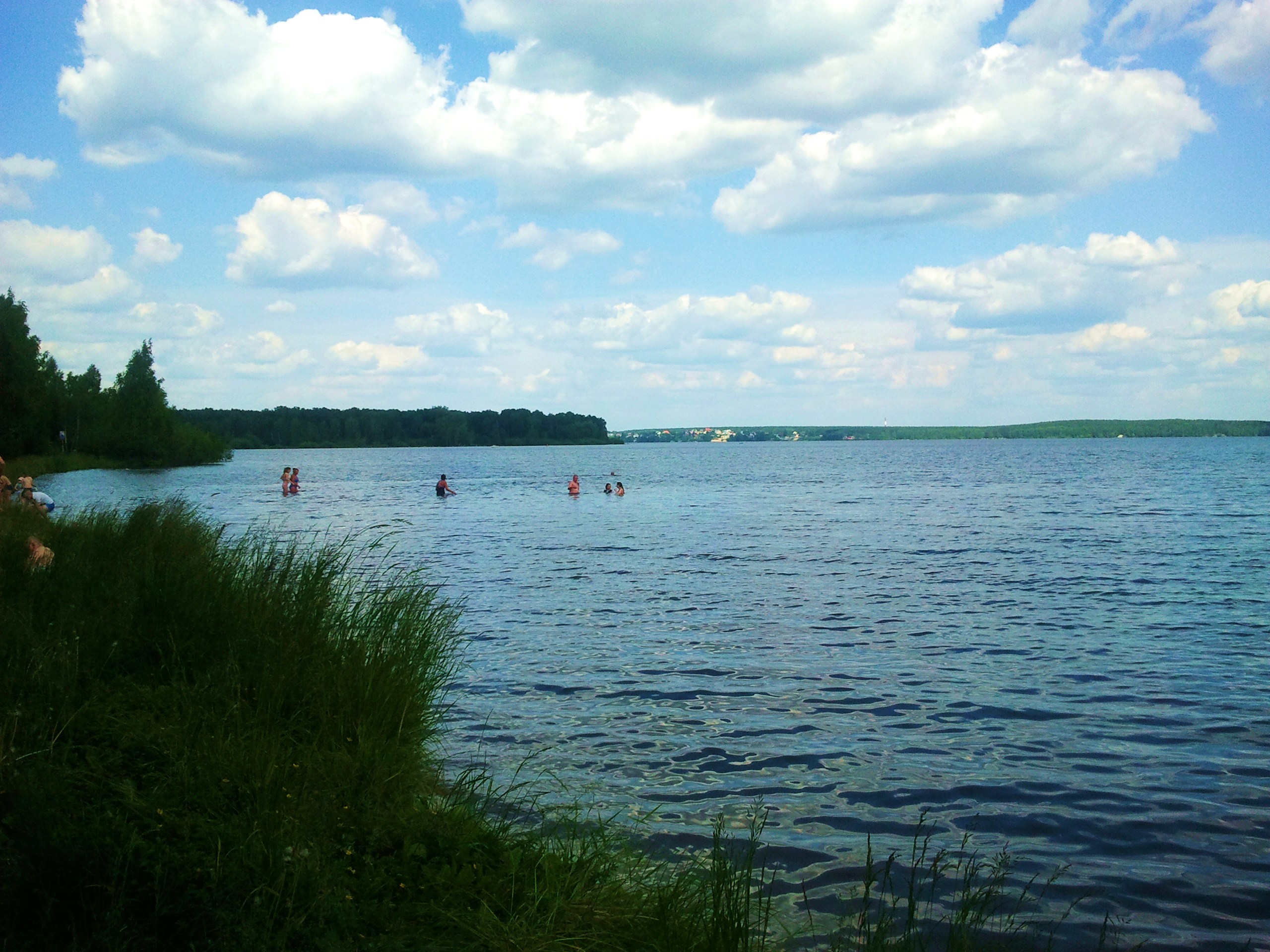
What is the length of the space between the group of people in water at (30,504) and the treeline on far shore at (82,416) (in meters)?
51.7

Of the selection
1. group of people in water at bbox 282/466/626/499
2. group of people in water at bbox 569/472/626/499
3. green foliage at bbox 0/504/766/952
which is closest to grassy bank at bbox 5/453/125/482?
group of people in water at bbox 282/466/626/499

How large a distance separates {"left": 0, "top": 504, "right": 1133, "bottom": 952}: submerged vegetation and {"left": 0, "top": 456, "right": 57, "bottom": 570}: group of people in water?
1031mm

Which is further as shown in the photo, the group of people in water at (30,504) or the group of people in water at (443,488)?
the group of people in water at (443,488)

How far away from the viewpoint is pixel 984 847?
7805 mm

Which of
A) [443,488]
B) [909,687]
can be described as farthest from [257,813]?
[443,488]

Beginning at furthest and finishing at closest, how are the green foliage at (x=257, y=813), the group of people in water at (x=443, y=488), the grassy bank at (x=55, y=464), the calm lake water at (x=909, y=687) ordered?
1. the grassy bank at (x=55, y=464)
2. the group of people in water at (x=443, y=488)
3. the calm lake water at (x=909, y=687)
4. the green foliage at (x=257, y=813)

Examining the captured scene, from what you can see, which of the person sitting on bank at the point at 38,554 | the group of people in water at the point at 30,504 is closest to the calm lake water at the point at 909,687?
the group of people in water at the point at 30,504

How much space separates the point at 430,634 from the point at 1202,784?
25.7 ft

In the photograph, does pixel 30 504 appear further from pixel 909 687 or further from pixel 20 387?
pixel 20 387

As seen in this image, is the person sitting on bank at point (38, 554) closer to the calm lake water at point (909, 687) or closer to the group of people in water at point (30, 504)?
the group of people in water at point (30, 504)

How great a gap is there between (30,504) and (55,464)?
2648 inches

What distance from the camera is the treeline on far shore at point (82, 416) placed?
65.6m

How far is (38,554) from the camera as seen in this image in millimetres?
11359

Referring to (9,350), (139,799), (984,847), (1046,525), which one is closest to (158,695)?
(139,799)
